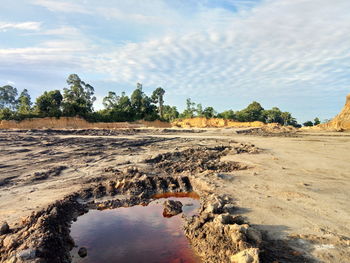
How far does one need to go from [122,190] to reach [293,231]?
4406mm

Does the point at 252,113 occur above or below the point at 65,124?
above

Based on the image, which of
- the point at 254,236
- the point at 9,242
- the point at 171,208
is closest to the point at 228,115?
the point at 171,208

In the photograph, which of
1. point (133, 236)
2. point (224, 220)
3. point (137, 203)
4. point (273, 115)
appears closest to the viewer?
point (224, 220)

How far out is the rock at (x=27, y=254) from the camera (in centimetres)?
325

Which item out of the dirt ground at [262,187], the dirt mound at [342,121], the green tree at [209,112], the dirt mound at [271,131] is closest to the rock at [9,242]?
the dirt ground at [262,187]

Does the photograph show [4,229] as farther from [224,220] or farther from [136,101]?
[136,101]

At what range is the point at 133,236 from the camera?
4719mm

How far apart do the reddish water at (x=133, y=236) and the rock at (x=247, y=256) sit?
2.49ft

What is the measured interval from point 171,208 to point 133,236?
1330 millimetres

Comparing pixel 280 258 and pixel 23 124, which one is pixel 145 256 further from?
pixel 23 124

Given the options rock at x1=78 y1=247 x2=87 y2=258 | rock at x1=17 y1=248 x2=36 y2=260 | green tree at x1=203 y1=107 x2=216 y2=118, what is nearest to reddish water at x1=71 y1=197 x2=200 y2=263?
rock at x1=78 y1=247 x2=87 y2=258

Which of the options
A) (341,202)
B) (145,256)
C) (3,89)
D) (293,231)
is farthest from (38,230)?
(3,89)

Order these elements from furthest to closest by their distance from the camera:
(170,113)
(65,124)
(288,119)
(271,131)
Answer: (170,113) → (288,119) → (65,124) → (271,131)

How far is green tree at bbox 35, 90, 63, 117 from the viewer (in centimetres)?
3855
